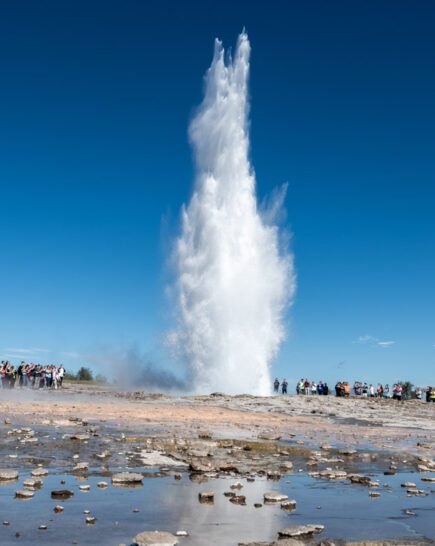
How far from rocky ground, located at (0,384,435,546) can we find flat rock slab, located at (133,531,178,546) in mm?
11

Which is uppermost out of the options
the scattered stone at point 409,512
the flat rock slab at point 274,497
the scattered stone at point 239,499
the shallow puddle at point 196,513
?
the flat rock slab at point 274,497

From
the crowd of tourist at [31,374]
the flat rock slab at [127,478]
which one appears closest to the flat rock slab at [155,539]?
the flat rock slab at [127,478]

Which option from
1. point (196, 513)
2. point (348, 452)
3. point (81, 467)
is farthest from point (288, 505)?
point (348, 452)

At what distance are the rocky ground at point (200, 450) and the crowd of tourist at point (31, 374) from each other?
18.9 metres

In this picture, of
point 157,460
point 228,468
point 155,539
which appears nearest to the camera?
point 155,539

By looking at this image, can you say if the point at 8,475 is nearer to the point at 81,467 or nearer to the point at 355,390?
the point at 81,467

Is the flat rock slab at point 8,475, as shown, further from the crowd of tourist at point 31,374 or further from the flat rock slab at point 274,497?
the crowd of tourist at point 31,374

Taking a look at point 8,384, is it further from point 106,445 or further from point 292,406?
point 106,445

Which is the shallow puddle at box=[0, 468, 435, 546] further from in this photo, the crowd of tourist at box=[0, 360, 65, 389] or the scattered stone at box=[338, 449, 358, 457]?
the crowd of tourist at box=[0, 360, 65, 389]

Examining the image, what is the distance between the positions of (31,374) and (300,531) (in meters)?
42.9

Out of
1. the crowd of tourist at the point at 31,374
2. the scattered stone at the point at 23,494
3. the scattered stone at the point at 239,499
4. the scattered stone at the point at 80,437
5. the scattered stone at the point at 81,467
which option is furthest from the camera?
the crowd of tourist at the point at 31,374

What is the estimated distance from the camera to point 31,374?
46438mm

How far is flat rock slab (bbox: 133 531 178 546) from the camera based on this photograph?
236 inches

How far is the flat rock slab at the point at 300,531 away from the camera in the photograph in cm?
677
